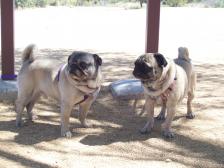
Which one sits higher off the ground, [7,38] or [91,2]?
[91,2]

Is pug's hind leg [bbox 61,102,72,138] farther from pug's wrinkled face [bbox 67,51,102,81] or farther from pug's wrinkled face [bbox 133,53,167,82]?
pug's wrinkled face [bbox 133,53,167,82]

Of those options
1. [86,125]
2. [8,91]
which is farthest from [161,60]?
[8,91]

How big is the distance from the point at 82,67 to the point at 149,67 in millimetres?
757

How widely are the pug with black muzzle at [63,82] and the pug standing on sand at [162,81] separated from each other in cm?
55

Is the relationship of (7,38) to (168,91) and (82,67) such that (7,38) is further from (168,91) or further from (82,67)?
(168,91)

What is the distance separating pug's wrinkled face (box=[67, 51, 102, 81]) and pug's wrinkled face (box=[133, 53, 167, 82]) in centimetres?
50

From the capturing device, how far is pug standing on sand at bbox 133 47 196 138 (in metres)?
5.73

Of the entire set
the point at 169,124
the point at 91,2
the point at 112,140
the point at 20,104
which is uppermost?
the point at 91,2

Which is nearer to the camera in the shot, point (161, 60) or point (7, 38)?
point (161, 60)

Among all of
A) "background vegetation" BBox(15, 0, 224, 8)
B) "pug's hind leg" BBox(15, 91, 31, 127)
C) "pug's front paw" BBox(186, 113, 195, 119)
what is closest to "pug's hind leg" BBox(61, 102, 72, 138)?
"pug's hind leg" BBox(15, 91, 31, 127)

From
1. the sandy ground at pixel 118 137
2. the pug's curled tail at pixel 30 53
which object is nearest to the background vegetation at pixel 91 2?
the sandy ground at pixel 118 137

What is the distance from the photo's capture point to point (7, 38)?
8836 mm

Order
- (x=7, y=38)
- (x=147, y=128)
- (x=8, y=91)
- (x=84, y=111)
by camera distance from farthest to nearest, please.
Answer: (x=7, y=38)
(x=8, y=91)
(x=84, y=111)
(x=147, y=128)

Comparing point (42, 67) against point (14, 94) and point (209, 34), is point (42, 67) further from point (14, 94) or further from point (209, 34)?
point (209, 34)
